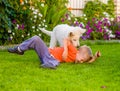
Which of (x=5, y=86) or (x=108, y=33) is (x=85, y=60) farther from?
(x=108, y=33)

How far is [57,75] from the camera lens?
675cm

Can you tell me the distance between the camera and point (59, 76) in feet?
21.9

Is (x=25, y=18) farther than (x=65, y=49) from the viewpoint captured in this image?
Yes

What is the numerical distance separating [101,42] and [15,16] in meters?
2.46

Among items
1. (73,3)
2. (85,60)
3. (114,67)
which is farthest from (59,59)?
(73,3)

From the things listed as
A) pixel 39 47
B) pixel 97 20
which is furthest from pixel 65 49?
pixel 97 20

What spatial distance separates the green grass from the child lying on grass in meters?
0.15

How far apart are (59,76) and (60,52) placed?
1.51 meters

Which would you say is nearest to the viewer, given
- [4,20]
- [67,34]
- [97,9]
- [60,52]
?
[60,52]

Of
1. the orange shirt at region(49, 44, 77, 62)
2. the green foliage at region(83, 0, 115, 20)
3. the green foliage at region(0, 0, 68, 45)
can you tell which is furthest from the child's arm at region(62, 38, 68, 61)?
the green foliage at region(83, 0, 115, 20)

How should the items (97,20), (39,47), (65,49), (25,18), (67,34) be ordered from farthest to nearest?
(97,20), (25,18), (67,34), (65,49), (39,47)

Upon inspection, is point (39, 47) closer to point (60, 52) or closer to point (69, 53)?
point (60, 52)

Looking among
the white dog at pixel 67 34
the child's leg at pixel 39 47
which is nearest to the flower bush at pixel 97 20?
the white dog at pixel 67 34

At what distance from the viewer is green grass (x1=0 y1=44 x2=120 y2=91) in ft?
19.3
